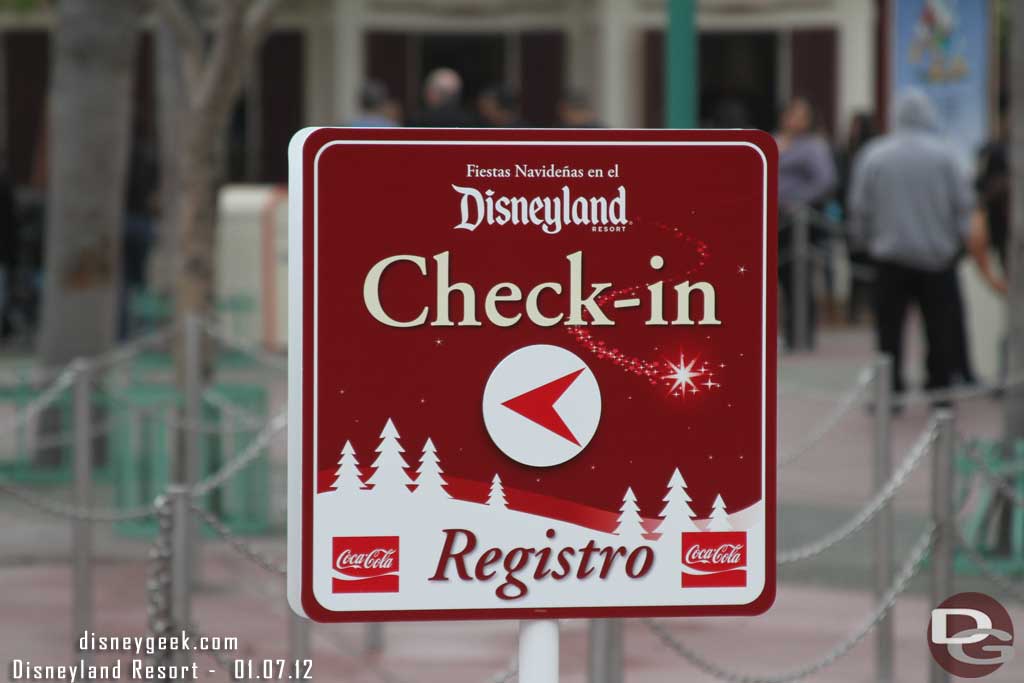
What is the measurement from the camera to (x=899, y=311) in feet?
40.5

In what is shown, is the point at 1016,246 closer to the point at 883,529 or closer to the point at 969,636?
the point at 883,529

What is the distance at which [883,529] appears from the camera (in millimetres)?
6352

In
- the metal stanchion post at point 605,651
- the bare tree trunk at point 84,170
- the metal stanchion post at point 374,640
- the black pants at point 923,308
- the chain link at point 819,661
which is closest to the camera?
the metal stanchion post at point 605,651

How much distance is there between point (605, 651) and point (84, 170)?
653 cm

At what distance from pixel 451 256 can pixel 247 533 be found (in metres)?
6.06

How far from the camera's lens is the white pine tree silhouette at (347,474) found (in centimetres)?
287

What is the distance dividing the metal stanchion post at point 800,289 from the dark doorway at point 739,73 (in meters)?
9.90

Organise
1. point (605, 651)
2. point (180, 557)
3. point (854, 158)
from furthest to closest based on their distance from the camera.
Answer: point (854, 158) → point (605, 651) → point (180, 557)

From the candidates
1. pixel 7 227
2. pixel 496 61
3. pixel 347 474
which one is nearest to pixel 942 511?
pixel 347 474

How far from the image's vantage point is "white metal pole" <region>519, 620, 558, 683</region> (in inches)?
117

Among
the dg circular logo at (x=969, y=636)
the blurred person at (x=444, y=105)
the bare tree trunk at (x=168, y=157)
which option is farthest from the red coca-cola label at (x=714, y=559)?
the bare tree trunk at (x=168, y=157)

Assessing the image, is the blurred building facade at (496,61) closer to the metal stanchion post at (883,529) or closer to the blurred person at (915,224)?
the blurred person at (915,224)

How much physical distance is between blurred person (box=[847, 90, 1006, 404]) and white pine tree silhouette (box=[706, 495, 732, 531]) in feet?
30.2

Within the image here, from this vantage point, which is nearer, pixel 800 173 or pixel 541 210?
pixel 541 210
